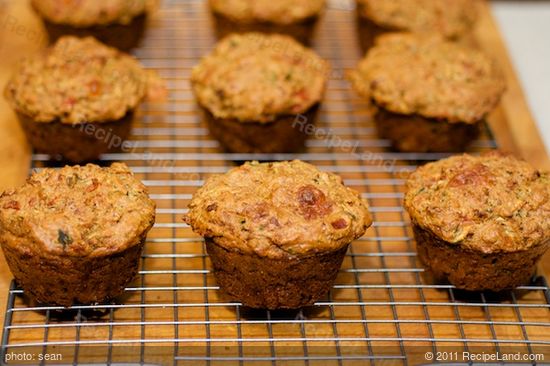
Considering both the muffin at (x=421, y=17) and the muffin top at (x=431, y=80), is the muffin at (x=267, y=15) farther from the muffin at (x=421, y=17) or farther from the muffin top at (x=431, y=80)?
the muffin top at (x=431, y=80)

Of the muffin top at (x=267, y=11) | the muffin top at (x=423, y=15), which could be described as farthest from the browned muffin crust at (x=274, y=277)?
the muffin top at (x=423, y=15)

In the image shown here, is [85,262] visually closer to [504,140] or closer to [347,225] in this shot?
[347,225]

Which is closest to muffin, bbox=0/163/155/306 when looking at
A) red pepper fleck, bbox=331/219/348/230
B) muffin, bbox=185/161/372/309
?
muffin, bbox=185/161/372/309

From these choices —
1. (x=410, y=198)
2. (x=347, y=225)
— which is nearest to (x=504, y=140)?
(x=410, y=198)

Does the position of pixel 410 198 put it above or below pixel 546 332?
above

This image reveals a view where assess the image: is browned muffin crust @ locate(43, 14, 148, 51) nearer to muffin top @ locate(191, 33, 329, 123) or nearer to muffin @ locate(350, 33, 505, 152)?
muffin top @ locate(191, 33, 329, 123)

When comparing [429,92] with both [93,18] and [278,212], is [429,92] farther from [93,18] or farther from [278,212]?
[93,18]

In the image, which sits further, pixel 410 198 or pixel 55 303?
pixel 410 198
